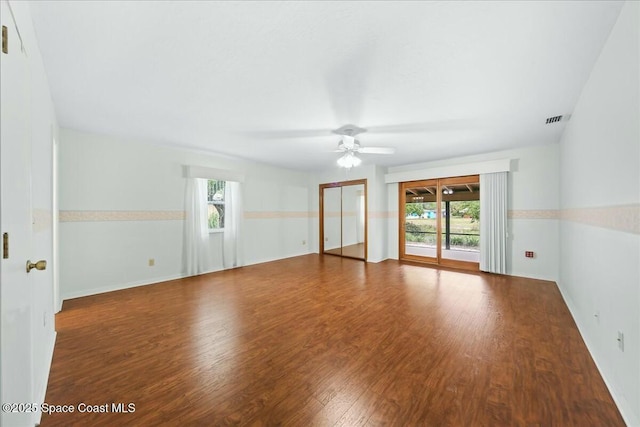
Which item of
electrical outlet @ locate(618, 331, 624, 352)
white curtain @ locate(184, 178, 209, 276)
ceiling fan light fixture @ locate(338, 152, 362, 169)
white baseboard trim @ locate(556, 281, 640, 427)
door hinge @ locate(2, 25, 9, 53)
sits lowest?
white baseboard trim @ locate(556, 281, 640, 427)

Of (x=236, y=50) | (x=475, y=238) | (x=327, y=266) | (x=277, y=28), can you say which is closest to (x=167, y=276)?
(x=327, y=266)

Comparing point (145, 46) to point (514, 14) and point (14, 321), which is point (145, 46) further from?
point (514, 14)

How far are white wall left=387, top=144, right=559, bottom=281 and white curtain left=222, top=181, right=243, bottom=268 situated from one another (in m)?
5.04

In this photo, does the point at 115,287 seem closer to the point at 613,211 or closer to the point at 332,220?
the point at 332,220

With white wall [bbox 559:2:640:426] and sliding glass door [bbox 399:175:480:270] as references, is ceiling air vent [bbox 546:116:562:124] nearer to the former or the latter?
white wall [bbox 559:2:640:426]

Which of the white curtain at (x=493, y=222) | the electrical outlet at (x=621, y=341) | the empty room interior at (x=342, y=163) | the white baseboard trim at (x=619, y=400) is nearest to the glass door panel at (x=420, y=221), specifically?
the white curtain at (x=493, y=222)

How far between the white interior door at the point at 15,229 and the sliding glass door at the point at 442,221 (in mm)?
5757

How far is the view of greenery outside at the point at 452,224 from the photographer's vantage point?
5090 millimetres

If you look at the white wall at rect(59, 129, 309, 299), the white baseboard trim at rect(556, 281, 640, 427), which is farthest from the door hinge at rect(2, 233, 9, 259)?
the white wall at rect(59, 129, 309, 299)

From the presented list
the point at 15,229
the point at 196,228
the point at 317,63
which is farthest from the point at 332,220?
the point at 15,229

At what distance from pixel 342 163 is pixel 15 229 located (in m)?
3.20

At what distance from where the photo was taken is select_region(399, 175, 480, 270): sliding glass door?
5.09 m

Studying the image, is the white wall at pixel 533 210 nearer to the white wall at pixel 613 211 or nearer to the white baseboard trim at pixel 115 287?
the white wall at pixel 613 211

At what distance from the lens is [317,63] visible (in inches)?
74.7
